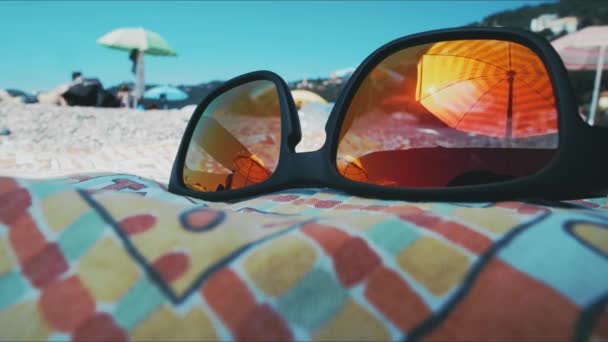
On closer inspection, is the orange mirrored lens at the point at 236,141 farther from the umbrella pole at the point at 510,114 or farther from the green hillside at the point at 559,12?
the green hillside at the point at 559,12

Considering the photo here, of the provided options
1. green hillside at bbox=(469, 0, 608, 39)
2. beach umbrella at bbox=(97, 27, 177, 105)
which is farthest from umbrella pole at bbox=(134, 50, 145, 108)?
green hillside at bbox=(469, 0, 608, 39)

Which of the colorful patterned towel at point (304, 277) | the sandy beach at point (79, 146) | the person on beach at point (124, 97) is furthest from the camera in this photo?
the person on beach at point (124, 97)

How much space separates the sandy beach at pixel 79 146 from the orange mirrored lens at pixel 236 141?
0.34 metres

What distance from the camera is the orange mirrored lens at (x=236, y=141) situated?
775 mm

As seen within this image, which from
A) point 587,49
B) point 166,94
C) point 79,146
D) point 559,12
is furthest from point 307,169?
point 559,12

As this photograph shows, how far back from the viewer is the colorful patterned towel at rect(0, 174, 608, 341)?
0.24 metres

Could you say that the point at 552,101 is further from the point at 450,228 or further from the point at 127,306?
the point at 127,306

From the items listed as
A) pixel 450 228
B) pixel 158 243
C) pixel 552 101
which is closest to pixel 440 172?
pixel 552 101

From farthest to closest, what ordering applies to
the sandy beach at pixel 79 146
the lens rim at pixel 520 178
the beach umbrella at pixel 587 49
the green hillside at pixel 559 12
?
the green hillside at pixel 559 12 < the beach umbrella at pixel 587 49 < the sandy beach at pixel 79 146 < the lens rim at pixel 520 178

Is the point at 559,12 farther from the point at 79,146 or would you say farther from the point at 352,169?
the point at 352,169

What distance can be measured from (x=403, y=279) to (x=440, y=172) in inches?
13.6

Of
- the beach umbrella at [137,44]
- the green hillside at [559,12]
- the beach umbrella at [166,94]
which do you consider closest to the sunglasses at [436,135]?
the beach umbrella at [137,44]

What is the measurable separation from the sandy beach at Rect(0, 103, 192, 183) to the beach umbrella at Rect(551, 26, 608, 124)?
4092 millimetres

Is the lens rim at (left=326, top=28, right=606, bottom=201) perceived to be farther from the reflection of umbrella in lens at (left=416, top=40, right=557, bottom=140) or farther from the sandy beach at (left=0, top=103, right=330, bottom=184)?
the sandy beach at (left=0, top=103, right=330, bottom=184)
